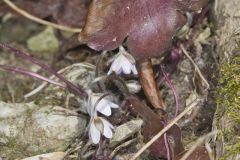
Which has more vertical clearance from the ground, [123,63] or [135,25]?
[135,25]

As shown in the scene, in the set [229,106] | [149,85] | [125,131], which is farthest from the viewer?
[149,85]

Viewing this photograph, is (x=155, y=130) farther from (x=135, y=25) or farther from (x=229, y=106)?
(x=135, y=25)

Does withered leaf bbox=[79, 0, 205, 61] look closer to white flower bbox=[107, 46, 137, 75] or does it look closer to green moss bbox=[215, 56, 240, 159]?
white flower bbox=[107, 46, 137, 75]

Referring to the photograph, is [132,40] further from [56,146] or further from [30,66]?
[30,66]

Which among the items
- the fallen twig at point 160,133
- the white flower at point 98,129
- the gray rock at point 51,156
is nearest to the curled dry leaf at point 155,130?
the fallen twig at point 160,133

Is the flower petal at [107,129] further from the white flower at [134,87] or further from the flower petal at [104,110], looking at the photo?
the white flower at [134,87]

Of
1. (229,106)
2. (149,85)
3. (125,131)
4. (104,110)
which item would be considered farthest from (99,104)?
(229,106)
